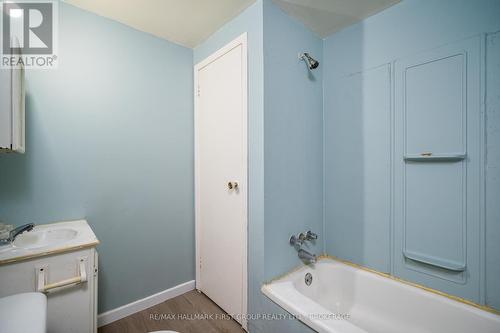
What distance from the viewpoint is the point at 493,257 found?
1.16 metres

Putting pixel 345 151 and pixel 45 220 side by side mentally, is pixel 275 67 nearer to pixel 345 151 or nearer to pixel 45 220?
pixel 345 151

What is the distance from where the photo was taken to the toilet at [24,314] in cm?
75

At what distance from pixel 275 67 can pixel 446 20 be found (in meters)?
1.04

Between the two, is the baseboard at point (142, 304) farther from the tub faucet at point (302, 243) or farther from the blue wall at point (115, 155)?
the tub faucet at point (302, 243)

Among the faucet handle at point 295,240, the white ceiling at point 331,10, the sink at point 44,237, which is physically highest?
the white ceiling at point 331,10

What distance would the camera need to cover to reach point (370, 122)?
161 centimetres

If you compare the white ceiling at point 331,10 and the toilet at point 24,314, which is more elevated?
the white ceiling at point 331,10

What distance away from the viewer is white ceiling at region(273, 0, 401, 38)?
1452 millimetres

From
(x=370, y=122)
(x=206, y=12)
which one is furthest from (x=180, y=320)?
(x=206, y=12)

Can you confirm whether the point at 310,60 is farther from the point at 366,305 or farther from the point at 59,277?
the point at 59,277

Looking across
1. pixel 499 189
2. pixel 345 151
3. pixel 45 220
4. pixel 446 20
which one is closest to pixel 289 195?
pixel 345 151

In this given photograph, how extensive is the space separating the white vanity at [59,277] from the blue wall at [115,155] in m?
0.41

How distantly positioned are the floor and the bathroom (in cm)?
2

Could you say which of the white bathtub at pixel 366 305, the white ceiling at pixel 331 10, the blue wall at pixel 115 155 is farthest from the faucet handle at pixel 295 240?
the white ceiling at pixel 331 10
